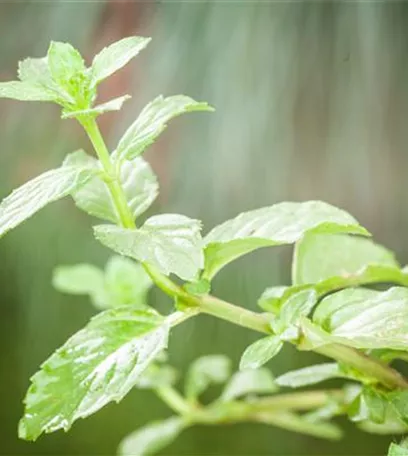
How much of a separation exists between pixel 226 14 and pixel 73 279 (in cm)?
33

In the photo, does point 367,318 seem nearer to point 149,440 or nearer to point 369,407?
point 369,407

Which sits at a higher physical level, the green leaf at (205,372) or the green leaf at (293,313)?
the green leaf at (293,313)

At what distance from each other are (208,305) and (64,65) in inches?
4.9

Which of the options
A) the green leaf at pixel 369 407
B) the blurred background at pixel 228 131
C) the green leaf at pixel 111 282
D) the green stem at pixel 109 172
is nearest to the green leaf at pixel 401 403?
the green leaf at pixel 369 407

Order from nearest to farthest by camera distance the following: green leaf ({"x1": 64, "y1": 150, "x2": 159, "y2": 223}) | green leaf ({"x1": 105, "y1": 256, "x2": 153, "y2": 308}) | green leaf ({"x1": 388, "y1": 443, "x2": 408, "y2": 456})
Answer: green leaf ({"x1": 388, "y1": 443, "x2": 408, "y2": 456}) → green leaf ({"x1": 64, "y1": 150, "x2": 159, "y2": 223}) → green leaf ({"x1": 105, "y1": 256, "x2": 153, "y2": 308})

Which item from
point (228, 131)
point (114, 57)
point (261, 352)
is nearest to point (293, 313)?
point (261, 352)

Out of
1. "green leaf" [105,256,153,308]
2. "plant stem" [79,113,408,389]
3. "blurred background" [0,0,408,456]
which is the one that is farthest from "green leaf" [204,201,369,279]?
"blurred background" [0,0,408,456]

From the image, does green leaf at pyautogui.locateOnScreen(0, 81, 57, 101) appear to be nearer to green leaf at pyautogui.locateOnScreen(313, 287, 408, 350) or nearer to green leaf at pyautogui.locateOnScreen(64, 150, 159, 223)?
green leaf at pyautogui.locateOnScreen(64, 150, 159, 223)

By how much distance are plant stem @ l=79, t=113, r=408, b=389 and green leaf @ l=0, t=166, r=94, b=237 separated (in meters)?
0.02

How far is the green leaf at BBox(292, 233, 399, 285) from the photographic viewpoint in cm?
45

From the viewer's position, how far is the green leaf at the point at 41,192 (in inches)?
12.2

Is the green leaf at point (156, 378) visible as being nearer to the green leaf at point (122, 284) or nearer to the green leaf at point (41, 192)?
the green leaf at point (122, 284)

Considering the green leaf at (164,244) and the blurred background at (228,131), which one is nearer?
the green leaf at (164,244)

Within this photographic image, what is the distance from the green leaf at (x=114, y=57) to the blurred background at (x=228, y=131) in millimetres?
427
